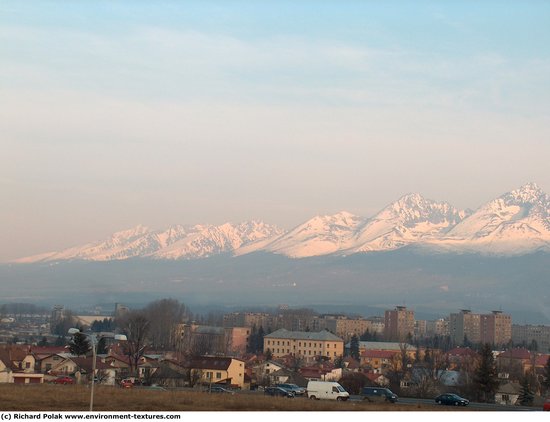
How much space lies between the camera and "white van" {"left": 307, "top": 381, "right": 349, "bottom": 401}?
4234cm

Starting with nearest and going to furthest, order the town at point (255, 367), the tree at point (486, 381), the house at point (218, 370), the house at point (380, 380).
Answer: the tree at point (486, 381) → the town at point (255, 367) → the house at point (218, 370) → the house at point (380, 380)

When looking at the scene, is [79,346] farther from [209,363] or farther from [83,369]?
[209,363]

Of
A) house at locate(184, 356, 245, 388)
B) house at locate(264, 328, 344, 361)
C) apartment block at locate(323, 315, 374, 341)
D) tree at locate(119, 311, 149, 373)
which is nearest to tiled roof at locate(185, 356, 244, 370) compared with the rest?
house at locate(184, 356, 245, 388)

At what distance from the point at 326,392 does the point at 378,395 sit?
2.12 metres

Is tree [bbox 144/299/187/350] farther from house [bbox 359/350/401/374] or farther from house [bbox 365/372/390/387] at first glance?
house [bbox 365/372/390/387]

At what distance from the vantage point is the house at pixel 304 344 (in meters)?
115

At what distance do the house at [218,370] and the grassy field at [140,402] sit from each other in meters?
21.0

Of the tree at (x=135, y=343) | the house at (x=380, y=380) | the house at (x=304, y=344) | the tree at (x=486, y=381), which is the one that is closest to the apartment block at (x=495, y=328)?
the house at (x=304, y=344)

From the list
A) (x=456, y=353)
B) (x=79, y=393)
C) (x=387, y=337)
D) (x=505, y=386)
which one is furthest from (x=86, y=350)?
(x=387, y=337)

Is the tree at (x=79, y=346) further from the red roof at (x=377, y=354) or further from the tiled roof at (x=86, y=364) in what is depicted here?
the red roof at (x=377, y=354)

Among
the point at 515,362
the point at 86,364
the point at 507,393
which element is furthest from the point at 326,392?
the point at 515,362

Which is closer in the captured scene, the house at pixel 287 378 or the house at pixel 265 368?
the house at pixel 287 378

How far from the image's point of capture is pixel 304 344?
385ft

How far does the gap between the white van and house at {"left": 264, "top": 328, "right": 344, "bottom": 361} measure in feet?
226
